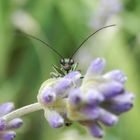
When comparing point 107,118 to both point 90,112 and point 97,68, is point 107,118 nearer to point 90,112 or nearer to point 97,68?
point 90,112

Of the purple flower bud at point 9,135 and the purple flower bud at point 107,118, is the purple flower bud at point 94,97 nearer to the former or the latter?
the purple flower bud at point 107,118

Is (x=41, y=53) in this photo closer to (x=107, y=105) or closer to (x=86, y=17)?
(x=86, y=17)

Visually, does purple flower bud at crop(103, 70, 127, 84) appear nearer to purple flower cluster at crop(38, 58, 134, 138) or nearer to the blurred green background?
purple flower cluster at crop(38, 58, 134, 138)

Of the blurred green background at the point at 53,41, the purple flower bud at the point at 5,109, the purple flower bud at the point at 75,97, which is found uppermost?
the blurred green background at the point at 53,41

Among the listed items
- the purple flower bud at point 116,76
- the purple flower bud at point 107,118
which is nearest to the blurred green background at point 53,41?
the purple flower bud at point 116,76

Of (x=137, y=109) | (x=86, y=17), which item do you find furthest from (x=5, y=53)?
(x=137, y=109)

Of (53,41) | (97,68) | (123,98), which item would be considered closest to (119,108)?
(123,98)
